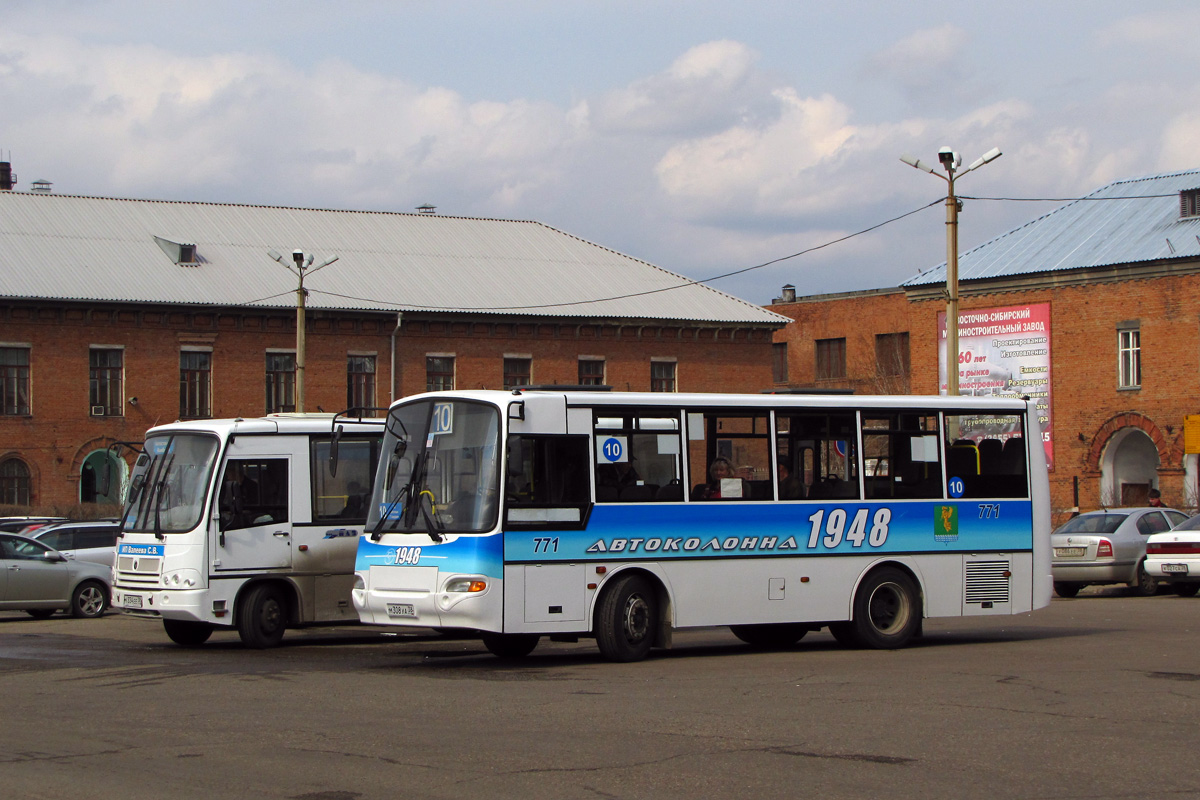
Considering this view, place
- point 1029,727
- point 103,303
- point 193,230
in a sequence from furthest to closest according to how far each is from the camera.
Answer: point 193,230, point 103,303, point 1029,727

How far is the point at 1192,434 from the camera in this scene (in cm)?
4544

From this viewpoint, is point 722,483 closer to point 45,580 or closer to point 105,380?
point 45,580

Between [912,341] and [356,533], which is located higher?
[912,341]

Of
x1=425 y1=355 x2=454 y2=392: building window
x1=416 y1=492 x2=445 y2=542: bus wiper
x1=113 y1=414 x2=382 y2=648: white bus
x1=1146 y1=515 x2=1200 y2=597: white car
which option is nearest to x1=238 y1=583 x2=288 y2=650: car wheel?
x1=113 y1=414 x2=382 y2=648: white bus

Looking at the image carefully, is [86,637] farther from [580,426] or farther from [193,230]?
[193,230]

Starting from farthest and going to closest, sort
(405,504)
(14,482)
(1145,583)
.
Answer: (14,482) → (1145,583) → (405,504)

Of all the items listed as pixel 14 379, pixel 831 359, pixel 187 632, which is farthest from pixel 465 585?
pixel 831 359

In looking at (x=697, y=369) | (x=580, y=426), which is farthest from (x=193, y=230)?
(x=580, y=426)

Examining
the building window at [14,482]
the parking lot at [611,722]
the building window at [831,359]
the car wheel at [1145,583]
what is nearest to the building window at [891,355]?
the building window at [831,359]

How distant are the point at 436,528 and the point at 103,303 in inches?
1387

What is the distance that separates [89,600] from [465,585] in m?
11.9

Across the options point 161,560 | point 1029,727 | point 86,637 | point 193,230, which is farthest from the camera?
point 193,230

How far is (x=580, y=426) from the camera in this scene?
14.6m

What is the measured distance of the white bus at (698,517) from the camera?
1413 cm
